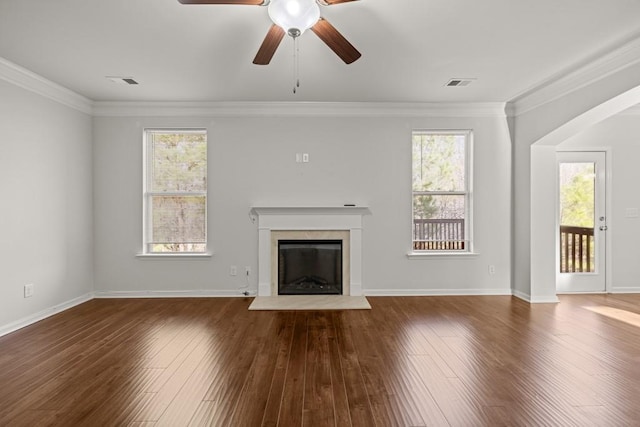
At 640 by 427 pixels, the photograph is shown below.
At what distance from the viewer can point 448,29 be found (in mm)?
2934

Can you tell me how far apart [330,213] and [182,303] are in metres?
2.28

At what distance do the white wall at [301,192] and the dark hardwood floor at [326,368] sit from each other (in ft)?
2.55

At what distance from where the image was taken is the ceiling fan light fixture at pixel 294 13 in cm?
219

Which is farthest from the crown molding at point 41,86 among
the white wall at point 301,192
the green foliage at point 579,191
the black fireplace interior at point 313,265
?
the green foliage at point 579,191

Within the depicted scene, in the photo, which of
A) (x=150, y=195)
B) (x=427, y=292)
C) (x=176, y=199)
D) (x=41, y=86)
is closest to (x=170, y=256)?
(x=176, y=199)

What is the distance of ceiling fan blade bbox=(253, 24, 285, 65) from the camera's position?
2.45 m

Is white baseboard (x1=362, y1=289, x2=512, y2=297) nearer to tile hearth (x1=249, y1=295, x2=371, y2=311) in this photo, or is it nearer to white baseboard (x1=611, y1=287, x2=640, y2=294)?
tile hearth (x1=249, y1=295, x2=371, y2=311)

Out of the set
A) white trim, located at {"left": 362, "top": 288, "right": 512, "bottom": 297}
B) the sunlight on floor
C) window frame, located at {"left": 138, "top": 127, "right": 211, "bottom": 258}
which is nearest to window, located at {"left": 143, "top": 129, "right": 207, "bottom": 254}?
window frame, located at {"left": 138, "top": 127, "right": 211, "bottom": 258}

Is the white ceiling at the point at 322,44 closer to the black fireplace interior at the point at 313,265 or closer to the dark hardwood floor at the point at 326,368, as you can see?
the black fireplace interior at the point at 313,265

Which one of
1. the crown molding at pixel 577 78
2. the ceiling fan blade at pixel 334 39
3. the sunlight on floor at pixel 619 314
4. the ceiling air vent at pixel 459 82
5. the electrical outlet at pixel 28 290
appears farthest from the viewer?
the ceiling air vent at pixel 459 82

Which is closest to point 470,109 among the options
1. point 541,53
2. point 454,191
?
point 454,191

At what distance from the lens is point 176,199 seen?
5.11 metres

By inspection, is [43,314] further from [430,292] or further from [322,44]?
[430,292]

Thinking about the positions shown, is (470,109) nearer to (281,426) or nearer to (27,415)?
(281,426)
